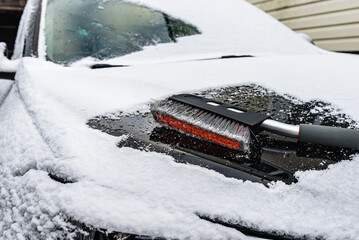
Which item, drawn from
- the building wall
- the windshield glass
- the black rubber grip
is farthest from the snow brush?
the building wall

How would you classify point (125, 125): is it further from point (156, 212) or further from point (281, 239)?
point (281, 239)

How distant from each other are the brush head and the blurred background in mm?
3474

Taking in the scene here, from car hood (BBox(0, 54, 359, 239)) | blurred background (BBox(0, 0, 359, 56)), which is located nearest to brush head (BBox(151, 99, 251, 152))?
car hood (BBox(0, 54, 359, 239))

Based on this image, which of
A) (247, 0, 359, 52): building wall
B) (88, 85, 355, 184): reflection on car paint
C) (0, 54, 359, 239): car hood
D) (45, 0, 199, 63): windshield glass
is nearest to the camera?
(0, 54, 359, 239): car hood

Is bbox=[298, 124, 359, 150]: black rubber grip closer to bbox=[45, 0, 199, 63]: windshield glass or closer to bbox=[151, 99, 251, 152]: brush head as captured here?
bbox=[151, 99, 251, 152]: brush head

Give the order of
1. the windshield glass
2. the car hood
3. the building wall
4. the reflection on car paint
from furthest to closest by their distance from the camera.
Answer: the building wall, the windshield glass, the reflection on car paint, the car hood

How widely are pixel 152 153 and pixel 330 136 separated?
0.45 m

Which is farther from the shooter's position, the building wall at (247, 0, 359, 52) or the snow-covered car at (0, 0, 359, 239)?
the building wall at (247, 0, 359, 52)

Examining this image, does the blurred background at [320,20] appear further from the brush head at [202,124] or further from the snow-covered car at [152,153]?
the brush head at [202,124]

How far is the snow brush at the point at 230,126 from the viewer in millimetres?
780

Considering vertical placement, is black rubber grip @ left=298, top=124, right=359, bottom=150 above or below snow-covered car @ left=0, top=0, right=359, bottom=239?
above

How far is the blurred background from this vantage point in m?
4.12

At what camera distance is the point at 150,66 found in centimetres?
144

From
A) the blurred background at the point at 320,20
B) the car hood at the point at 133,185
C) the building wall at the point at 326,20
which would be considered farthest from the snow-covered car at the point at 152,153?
the building wall at the point at 326,20
